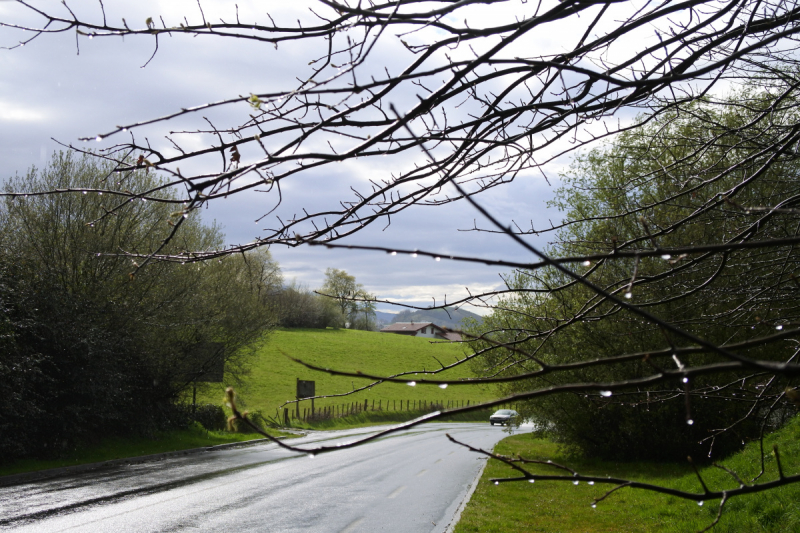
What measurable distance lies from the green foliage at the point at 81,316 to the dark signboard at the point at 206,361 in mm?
1391

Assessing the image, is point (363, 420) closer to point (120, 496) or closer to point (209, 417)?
point (209, 417)

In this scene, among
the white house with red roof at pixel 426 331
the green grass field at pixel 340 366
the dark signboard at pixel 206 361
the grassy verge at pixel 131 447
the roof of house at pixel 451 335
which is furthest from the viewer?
the green grass field at pixel 340 366

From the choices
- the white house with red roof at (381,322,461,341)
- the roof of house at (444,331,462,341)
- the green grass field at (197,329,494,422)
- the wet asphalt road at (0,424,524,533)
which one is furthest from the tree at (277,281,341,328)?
the roof of house at (444,331,462,341)

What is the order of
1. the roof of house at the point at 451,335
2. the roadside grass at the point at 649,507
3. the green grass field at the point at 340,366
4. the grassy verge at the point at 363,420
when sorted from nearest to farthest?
the roof of house at the point at 451,335 → the roadside grass at the point at 649,507 → the grassy verge at the point at 363,420 → the green grass field at the point at 340,366

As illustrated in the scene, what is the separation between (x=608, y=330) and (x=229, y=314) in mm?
16720

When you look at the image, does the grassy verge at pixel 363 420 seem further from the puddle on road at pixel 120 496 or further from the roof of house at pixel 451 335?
the roof of house at pixel 451 335

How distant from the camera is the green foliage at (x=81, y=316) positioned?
14.7 m

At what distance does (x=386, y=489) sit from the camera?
12008 mm

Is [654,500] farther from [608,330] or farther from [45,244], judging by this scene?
[45,244]

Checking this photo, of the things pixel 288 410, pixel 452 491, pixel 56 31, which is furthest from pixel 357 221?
pixel 288 410

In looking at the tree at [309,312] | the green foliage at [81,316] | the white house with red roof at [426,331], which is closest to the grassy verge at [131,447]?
the green foliage at [81,316]

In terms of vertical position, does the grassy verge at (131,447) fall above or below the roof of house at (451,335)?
below

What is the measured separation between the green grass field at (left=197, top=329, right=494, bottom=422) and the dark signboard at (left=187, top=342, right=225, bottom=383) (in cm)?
1053

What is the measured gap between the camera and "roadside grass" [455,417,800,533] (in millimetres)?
6793
